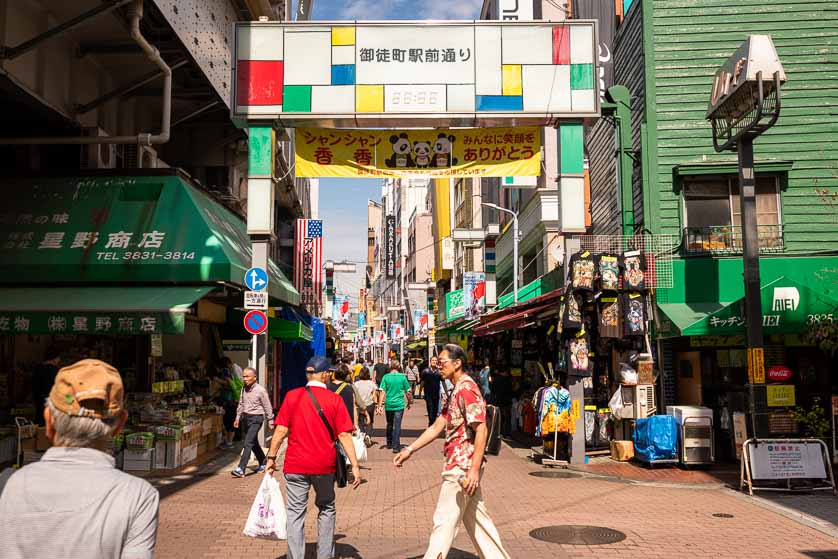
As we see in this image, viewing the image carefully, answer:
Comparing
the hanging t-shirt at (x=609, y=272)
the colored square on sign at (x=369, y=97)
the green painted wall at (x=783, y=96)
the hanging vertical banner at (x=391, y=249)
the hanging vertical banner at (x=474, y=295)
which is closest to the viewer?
the hanging t-shirt at (x=609, y=272)

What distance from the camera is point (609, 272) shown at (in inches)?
558

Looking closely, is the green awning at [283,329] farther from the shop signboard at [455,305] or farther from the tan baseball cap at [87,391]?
the tan baseball cap at [87,391]

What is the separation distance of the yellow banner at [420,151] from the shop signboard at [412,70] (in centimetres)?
41

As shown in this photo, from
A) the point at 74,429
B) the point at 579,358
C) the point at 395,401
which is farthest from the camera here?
the point at 395,401

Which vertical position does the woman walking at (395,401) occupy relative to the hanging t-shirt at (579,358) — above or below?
below

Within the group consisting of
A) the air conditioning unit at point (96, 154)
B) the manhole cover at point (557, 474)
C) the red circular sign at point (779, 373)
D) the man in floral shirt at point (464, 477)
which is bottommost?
the manhole cover at point (557, 474)

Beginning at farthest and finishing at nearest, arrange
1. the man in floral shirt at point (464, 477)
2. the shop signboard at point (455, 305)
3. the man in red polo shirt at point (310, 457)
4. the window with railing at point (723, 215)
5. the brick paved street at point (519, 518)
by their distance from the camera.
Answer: the shop signboard at point (455, 305) → the window with railing at point (723, 215) → the brick paved street at point (519, 518) → the man in red polo shirt at point (310, 457) → the man in floral shirt at point (464, 477)

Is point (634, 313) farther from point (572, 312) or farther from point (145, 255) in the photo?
point (145, 255)

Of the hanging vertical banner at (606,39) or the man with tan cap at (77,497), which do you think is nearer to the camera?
the man with tan cap at (77,497)

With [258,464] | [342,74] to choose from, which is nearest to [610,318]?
[342,74]

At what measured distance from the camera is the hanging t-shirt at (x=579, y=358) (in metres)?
14.1

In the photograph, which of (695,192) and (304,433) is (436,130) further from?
(304,433)

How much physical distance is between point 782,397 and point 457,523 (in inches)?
358

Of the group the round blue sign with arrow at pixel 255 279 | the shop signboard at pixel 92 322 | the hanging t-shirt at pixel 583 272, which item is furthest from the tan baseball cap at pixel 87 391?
the hanging t-shirt at pixel 583 272
